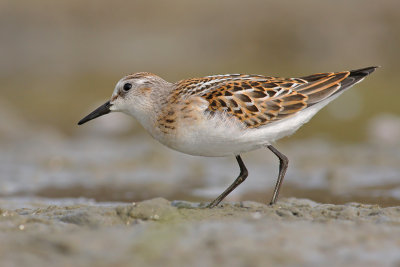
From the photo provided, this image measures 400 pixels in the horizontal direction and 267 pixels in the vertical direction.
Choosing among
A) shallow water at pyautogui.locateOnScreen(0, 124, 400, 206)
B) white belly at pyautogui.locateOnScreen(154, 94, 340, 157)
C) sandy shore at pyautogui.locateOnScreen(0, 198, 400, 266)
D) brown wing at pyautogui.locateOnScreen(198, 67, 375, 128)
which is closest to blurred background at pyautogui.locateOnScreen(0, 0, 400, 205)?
shallow water at pyautogui.locateOnScreen(0, 124, 400, 206)

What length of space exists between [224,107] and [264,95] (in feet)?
1.70

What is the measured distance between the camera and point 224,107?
649cm

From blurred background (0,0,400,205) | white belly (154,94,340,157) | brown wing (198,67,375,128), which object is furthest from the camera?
blurred background (0,0,400,205)

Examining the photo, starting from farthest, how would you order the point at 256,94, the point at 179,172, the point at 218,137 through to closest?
the point at 179,172
the point at 256,94
the point at 218,137

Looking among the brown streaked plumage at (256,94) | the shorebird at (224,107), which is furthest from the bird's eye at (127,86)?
the brown streaked plumage at (256,94)

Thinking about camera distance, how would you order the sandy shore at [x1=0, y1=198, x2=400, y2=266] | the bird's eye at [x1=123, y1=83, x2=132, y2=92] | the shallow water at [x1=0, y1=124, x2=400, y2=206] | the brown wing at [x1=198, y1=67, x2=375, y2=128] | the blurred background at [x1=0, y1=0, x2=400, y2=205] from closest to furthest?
the sandy shore at [x1=0, y1=198, x2=400, y2=266] → the brown wing at [x1=198, y1=67, x2=375, y2=128] → the bird's eye at [x1=123, y1=83, x2=132, y2=92] → the shallow water at [x1=0, y1=124, x2=400, y2=206] → the blurred background at [x1=0, y1=0, x2=400, y2=205]

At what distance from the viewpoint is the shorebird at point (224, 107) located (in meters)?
6.42

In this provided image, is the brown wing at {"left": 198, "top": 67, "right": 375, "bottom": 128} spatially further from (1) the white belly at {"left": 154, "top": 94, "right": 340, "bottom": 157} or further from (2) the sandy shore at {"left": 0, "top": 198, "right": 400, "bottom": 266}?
(2) the sandy shore at {"left": 0, "top": 198, "right": 400, "bottom": 266}

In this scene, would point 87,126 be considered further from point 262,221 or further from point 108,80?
point 262,221

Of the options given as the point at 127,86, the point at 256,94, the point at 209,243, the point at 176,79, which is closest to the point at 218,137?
the point at 256,94

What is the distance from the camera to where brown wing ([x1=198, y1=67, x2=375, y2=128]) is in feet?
21.4

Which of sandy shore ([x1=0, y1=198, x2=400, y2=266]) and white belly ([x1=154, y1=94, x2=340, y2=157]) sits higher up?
white belly ([x1=154, y1=94, x2=340, y2=157])

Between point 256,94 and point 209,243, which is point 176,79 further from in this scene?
point 209,243

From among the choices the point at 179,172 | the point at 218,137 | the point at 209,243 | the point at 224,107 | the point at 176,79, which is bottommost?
the point at 179,172
